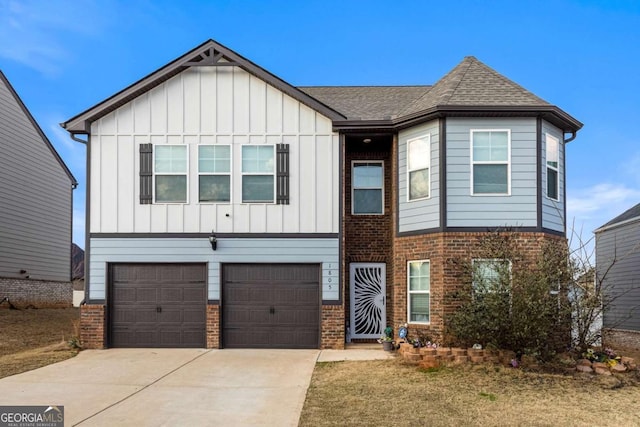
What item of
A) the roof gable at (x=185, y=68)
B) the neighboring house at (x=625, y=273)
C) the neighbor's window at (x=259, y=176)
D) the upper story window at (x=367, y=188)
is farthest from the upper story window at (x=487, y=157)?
the neighboring house at (x=625, y=273)

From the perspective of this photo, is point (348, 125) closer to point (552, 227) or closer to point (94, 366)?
point (552, 227)

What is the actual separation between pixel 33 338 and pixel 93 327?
326 centimetres

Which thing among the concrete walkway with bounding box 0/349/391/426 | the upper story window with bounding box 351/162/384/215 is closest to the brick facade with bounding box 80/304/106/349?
the concrete walkway with bounding box 0/349/391/426

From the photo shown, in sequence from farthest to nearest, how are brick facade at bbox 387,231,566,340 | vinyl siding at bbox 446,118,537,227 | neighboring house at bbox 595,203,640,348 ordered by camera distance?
1. neighboring house at bbox 595,203,640,348
2. vinyl siding at bbox 446,118,537,227
3. brick facade at bbox 387,231,566,340

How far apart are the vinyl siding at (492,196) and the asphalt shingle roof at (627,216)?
905 cm

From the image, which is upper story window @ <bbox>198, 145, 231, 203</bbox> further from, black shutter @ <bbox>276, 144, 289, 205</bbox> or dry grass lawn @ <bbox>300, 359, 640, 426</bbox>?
dry grass lawn @ <bbox>300, 359, 640, 426</bbox>

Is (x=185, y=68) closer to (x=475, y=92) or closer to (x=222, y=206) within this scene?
(x=222, y=206)

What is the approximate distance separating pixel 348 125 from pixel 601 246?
14.3 metres

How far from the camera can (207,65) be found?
1347cm

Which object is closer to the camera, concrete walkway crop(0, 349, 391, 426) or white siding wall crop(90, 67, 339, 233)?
concrete walkway crop(0, 349, 391, 426)

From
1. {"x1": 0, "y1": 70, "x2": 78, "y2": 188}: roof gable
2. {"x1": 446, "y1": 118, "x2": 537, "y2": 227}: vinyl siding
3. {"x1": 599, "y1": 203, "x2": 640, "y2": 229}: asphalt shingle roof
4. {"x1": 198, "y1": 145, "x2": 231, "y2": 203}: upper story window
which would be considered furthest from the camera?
{"x1": 0, "y1": 70, "x2": 78, "y2": 188}: roof gable

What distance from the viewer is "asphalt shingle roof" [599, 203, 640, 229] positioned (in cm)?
1973

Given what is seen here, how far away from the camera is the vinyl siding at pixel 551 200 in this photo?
12.3 metres

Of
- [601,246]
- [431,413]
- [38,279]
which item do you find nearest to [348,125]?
[431,413]
